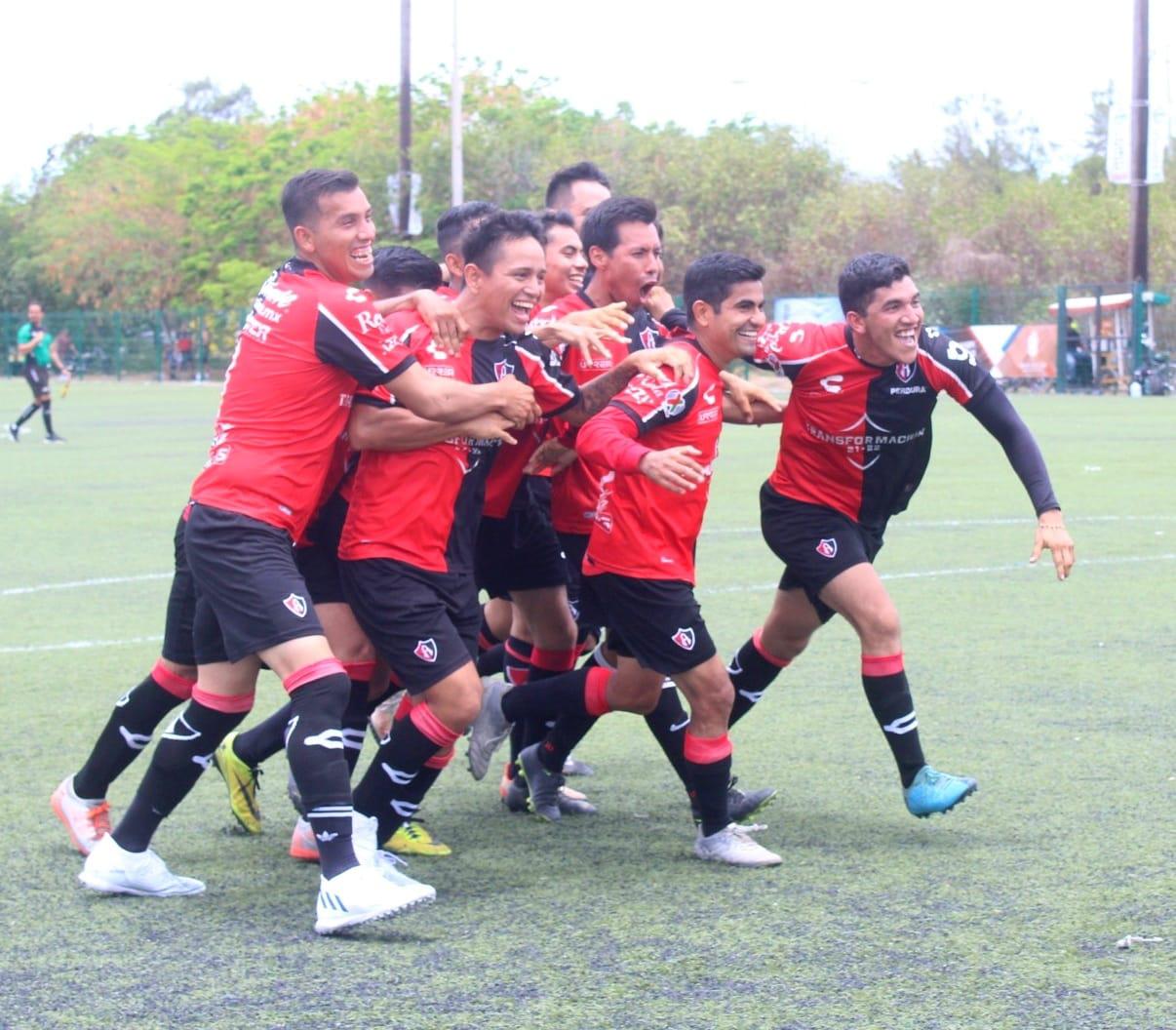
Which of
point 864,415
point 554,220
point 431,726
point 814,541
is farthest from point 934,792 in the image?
point 554,220

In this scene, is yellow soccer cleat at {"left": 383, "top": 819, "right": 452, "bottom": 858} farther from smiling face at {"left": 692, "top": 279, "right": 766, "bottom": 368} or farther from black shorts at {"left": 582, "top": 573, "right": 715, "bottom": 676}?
smiling face at {"left": 692, "top": 279, "right": 766, "bottom": 368}

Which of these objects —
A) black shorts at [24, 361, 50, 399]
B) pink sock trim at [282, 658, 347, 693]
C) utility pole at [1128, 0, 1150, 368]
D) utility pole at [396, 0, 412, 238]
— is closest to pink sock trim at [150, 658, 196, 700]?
pink sock trim at [282, 658, 347, 693]

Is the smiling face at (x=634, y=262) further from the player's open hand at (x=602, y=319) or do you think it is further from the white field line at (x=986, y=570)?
the white field line at (x=986, y=570)

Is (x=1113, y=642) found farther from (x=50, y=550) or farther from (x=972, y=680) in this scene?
(x=50, y=550)

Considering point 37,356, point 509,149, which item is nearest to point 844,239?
point 509,149

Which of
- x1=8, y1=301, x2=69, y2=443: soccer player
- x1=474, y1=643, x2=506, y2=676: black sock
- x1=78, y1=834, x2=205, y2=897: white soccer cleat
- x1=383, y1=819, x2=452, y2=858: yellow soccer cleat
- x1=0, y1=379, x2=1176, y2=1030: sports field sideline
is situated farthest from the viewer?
x1=8, y1=301, x2=69, y2=443: soccer player

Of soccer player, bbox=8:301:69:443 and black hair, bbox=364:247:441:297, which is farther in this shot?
soccer player, bbox=8:301:69:443

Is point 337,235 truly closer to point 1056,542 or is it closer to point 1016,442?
point 1016,442

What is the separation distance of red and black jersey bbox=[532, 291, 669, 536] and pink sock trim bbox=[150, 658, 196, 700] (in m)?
1.46

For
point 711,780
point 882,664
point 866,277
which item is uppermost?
point 866,277

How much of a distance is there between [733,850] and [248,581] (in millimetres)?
1699

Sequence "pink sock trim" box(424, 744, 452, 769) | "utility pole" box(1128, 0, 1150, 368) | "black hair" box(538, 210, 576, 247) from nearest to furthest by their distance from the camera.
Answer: "pink sock trim" box(424, 744, 452, 769), "black hair" box(538, 210, 576, 247), "utility pole" box(1128, 0, 1150, 368)

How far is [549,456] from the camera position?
577 cm

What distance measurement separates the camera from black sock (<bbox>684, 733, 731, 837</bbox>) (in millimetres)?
5430
